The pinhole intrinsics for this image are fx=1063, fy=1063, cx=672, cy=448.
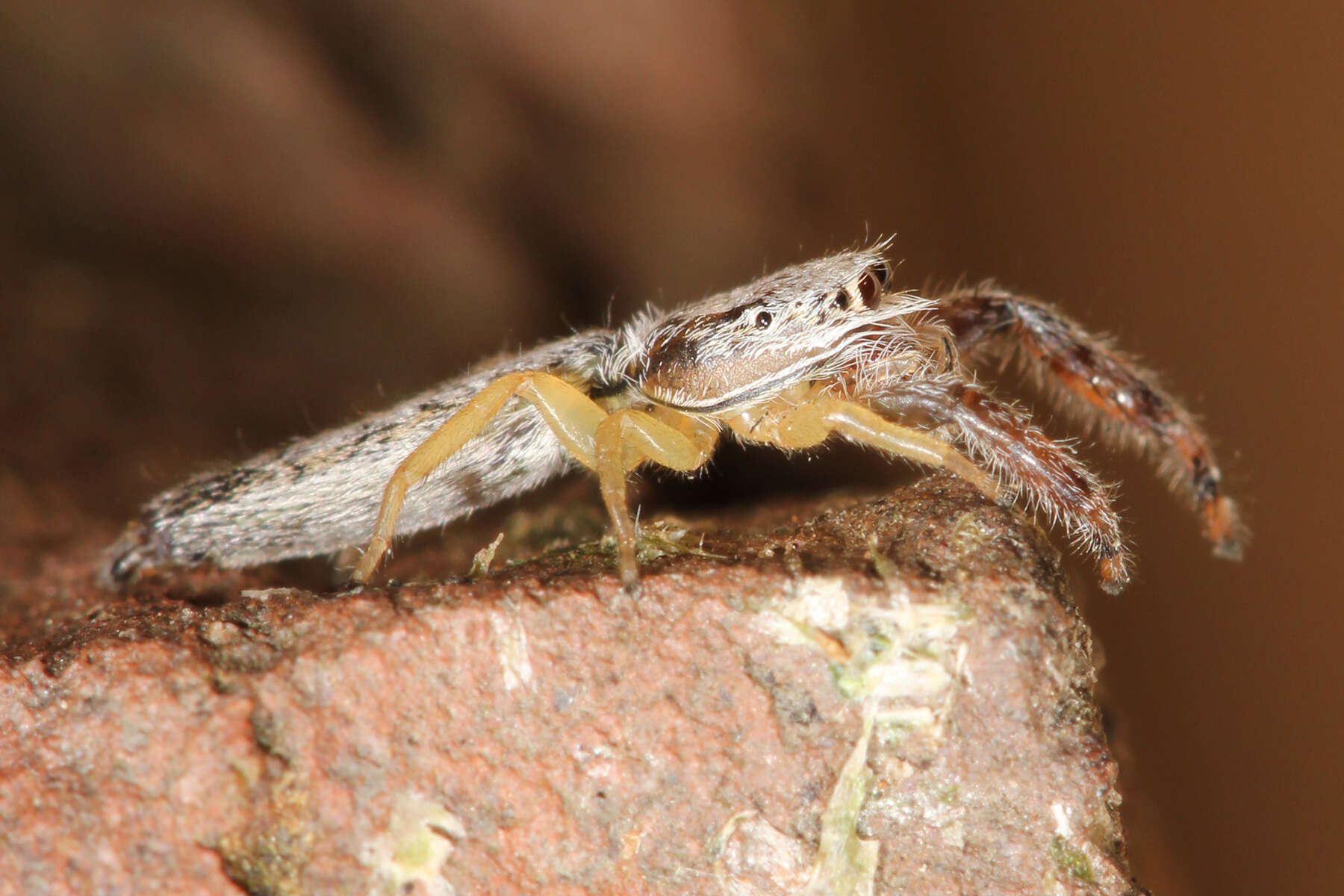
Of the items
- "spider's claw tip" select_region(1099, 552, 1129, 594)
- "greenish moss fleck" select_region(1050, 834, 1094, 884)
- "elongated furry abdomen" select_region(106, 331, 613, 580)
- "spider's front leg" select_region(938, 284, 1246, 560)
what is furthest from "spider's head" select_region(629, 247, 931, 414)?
"greenish moss fleck" select_region(1050, 834, 1094, 884)

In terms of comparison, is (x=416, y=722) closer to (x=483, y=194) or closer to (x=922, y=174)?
(x=483, y=194)

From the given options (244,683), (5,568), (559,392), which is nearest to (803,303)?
(559,392)

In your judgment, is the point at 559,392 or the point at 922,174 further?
the point at 922,174

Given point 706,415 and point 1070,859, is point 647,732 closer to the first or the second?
point 1070,859

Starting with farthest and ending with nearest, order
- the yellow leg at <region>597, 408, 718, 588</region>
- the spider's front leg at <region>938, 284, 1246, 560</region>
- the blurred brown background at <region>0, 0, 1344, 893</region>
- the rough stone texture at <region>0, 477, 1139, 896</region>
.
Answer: the blurred brown background at <region>0, 0, 1344, 893</region>
the spider's front leg at <region>938, 284, 1246, 560</region>
the yellow leg at <region>597, 408, 718, 588</region>
the rough stone texture at <region>0, 477, 1139, 896</region>

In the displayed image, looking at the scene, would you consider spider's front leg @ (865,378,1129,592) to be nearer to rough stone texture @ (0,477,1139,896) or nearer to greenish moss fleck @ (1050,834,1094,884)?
rough stone texture @ (0,477,1139,896)

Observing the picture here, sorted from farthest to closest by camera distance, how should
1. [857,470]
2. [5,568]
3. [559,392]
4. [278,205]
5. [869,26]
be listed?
[869,26], [278,205], [857,470], [5,568], [559,392]

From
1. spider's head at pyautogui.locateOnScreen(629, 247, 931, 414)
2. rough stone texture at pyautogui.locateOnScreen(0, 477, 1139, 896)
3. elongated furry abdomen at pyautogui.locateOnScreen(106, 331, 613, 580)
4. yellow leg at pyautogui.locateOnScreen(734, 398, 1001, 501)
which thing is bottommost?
rough stone texture at pyautogui.locateOnScreen(0, 477, 1139, 896)
